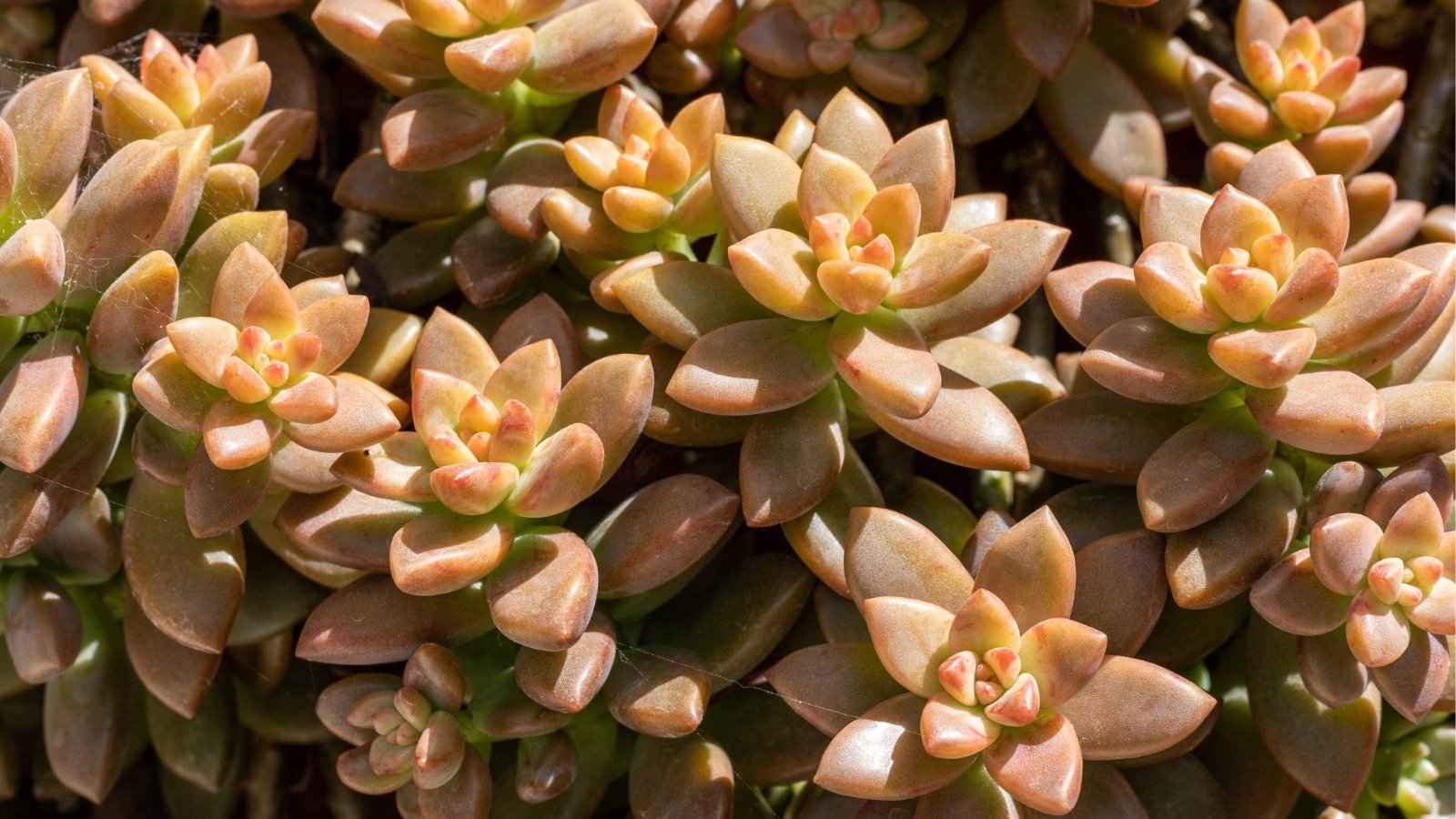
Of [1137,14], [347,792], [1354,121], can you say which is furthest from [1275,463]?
[347,792]

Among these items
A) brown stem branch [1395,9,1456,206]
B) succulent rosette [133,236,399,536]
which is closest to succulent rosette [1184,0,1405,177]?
brown stem branch [1395,9,1456,206]

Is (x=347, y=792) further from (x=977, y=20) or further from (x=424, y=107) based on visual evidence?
(x=977, y=20)

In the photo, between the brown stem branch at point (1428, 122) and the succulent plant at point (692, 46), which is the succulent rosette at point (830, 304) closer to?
the succulent plant at point (692, 46)

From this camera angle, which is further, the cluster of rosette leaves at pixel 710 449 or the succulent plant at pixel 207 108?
the succulent plant at pixel 207 108

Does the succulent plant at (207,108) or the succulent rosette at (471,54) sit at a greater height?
the succulent rosette at (471,54)

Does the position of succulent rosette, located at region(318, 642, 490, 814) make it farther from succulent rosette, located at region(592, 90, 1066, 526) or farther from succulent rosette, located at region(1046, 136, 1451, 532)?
succulent rosette, located at region(1046, 136, 1451, 532)

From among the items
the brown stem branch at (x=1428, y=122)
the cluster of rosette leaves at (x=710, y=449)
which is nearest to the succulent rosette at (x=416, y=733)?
the cluster of rosette leaves at (x=710, y=449)
